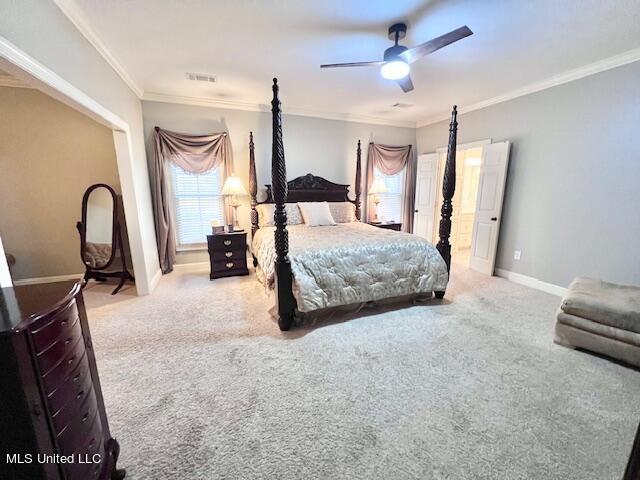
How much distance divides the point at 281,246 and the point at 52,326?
1701 millimetres

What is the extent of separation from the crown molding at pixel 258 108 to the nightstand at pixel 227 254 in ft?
6.71

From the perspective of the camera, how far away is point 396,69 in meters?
2.38

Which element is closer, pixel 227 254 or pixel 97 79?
pixel 97 79

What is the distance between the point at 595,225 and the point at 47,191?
6907 mm

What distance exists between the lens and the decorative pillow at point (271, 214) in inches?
165

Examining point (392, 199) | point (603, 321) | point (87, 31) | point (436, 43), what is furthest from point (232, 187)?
point (603, 321)

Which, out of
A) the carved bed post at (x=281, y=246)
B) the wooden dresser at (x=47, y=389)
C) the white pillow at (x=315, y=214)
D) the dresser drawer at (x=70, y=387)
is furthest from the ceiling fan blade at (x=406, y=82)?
the dresser drawer at (x=70, y=387)

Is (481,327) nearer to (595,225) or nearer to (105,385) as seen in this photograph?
(595,225)

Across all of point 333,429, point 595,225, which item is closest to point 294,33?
point 333,429

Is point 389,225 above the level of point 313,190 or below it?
below

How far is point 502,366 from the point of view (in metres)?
2.05

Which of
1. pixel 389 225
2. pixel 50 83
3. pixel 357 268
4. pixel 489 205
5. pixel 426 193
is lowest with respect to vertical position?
pixel 357 268

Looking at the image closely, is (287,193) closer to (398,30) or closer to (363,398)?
(398,30)

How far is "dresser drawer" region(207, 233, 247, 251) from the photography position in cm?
396
